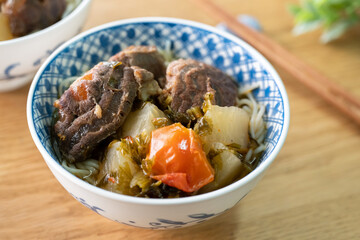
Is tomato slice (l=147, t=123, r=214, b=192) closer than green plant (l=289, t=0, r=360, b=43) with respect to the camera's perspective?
Yes

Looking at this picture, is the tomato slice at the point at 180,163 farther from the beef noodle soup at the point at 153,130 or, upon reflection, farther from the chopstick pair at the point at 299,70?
the chopstick pair at the point at 299,70

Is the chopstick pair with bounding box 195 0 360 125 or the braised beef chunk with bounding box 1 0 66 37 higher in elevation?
the braised beef chunk with bounding box 1 0 66 37

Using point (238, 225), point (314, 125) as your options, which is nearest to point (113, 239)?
point (238, 225)

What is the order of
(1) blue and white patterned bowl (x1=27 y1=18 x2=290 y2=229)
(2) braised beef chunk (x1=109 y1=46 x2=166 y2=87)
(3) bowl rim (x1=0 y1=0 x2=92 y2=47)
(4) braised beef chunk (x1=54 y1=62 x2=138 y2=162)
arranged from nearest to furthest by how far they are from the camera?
1. (1) blue and white patterned bowl (x1=27 y1=18 x2=290 y2=229)
2. (4) braised beef chunk (x1=54 y1=62 x2=138 y2=162)
3. (2) braised beef chunk (x1=109 y1=46 x2=166 y2=87)
4. (3) bowl rim (x1=0 y1=0 x2=92 y2=47)

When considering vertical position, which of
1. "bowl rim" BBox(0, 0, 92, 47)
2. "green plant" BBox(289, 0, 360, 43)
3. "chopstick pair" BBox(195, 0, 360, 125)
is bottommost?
"chopstick pair" BBox(195, 0, 360, 125)

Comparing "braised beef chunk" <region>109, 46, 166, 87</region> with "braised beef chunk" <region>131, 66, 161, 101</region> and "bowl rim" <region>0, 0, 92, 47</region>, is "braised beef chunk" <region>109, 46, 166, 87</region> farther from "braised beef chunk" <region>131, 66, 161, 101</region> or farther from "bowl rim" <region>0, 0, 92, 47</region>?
"bowl rim" <region>0, 0, 92, 47</region>

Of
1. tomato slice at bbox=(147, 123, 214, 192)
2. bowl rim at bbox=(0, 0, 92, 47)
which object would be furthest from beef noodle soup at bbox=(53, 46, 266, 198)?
bowl rim at bbox=(0, 0, 92, 47)

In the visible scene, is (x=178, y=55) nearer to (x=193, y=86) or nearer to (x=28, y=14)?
(x=193, y=86)

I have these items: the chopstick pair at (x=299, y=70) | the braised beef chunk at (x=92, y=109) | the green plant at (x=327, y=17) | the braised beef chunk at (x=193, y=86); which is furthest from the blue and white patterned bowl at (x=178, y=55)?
the green plant at (x=327, y=17)

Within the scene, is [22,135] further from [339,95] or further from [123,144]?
[339,95]

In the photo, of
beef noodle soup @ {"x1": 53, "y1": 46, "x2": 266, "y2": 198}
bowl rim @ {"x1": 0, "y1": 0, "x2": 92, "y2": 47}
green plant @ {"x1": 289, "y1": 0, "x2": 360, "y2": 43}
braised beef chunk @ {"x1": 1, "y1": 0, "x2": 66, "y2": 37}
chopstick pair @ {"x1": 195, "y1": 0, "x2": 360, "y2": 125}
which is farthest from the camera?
green plant @ {"x1": 289, "y1": 0, "x2": 360, "y2": 43}
